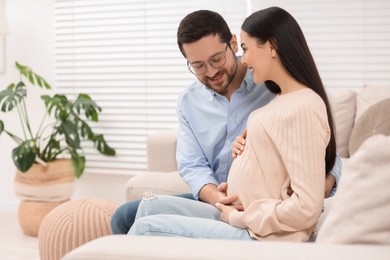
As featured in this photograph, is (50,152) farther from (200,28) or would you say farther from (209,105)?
(200,28)

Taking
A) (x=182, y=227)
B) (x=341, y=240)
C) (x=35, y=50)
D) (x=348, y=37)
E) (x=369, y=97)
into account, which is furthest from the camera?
(x=35, y=50)

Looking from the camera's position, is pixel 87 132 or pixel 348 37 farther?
pixel 87 132

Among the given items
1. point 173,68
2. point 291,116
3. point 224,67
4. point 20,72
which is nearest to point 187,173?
point 224,67

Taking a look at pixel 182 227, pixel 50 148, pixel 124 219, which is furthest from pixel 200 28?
pixel 50 148

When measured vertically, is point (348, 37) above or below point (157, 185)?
above

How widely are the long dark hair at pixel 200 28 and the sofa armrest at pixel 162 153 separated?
48.5 inches

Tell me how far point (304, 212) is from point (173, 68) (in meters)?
2.92

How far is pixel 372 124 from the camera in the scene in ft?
10.8

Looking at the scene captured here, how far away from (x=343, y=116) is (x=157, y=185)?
1193 mm

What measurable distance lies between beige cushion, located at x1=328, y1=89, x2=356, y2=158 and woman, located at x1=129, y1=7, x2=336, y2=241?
5.23ft

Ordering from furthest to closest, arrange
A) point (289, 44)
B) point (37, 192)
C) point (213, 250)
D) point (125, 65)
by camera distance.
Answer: point (125, 65) → point (37, 192) → point (289, 44) → point (213, 250)

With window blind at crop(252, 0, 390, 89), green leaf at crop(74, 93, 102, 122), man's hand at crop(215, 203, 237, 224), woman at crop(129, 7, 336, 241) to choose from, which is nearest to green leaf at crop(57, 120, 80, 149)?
green leaf at crop(74, 93, 102, 122)

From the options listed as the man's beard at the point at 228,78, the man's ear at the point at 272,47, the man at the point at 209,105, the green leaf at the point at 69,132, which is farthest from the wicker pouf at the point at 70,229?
the green leaf at the point at 69,132

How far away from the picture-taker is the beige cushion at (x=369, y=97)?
336cm
